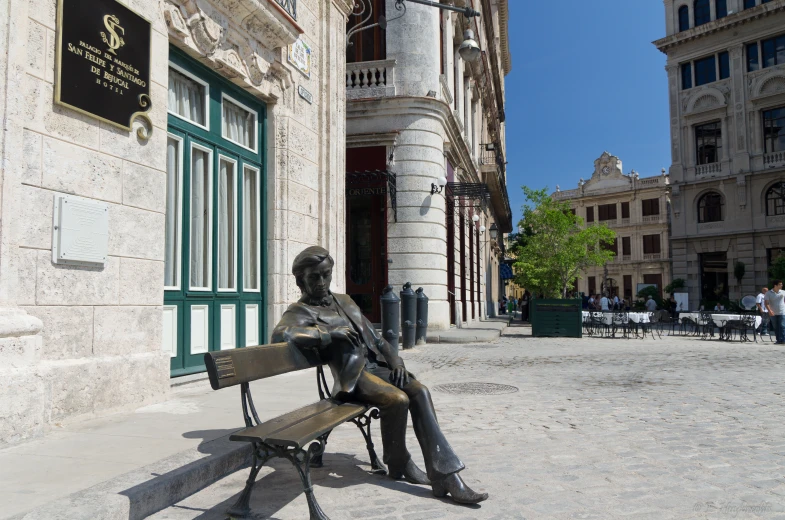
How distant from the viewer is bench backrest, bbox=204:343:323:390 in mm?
3129

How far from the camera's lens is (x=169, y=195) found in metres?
6.93

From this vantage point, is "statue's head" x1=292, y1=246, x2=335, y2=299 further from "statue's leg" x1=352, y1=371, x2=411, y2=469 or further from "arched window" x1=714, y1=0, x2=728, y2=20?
"arched window" x1=714, y1=0, x2=728, y2=20

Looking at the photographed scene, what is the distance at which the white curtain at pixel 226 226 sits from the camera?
7.87 metres

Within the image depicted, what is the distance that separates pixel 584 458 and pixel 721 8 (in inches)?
1735

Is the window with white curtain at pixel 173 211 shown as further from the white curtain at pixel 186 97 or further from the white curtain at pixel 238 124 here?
the white curtain at pixel 238 124

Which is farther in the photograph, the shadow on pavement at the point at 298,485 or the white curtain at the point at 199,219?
the white curtain at the point at 199,219

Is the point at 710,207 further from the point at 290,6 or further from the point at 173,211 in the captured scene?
the point at 173,211

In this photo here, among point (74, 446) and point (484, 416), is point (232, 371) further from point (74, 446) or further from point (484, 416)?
point (484, 416)

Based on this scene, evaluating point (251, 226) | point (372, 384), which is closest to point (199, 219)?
point (251, 226)

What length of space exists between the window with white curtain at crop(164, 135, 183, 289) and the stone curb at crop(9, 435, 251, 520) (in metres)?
3.06

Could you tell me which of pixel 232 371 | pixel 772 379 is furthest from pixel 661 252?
pixel 232 371

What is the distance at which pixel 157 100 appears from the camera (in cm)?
624

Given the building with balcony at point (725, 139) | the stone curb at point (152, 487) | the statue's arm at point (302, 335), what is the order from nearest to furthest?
the stone curb at point (152, 487), the statue's arm at point (302, 335), the building with balcony at point (725, 139)

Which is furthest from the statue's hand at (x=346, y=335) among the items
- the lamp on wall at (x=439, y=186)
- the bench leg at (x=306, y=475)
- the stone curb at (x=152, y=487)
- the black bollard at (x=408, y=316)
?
the lamp on wall at (x=439, y=186)
